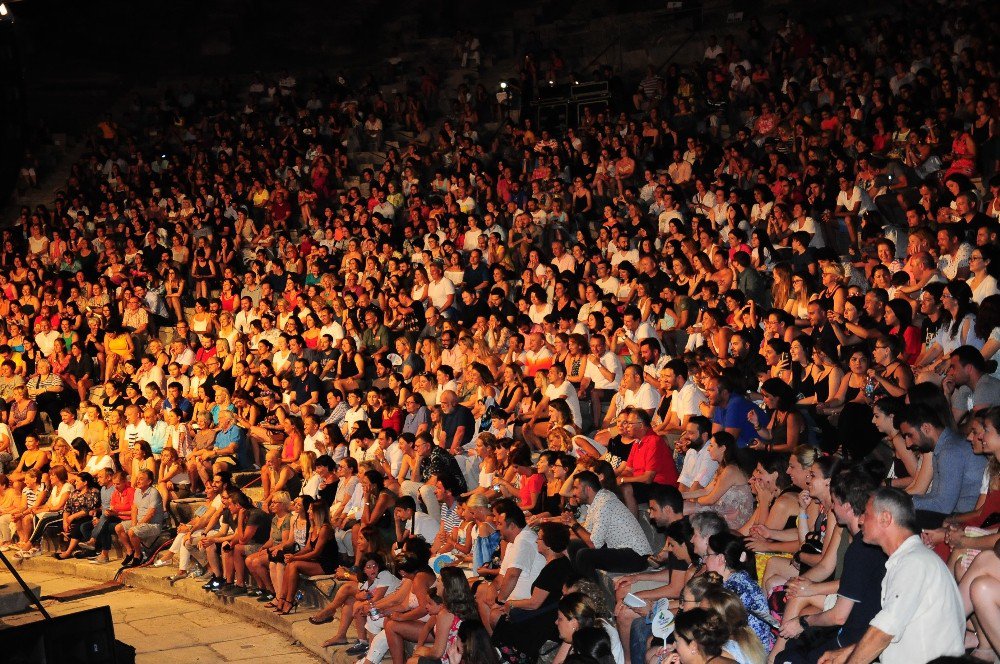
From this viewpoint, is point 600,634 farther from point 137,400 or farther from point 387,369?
point 137,400

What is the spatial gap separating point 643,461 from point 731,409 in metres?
0.81

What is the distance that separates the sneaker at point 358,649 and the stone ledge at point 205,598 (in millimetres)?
43

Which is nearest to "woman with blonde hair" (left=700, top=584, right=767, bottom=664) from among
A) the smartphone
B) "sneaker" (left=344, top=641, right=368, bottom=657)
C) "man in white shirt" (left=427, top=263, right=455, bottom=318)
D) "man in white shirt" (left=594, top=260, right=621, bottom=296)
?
the smartphone

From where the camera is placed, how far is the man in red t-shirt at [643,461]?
9261 mm

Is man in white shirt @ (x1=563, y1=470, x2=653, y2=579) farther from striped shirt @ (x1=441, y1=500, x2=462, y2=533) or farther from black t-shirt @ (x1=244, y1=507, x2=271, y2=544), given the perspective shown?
black t-shirt @ (x1=244, y1=507, x2=271, y2=544)

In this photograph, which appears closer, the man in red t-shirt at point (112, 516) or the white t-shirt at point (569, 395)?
the white t-shirt at point (569, 395)

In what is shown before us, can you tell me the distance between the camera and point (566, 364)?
12109 millimetres

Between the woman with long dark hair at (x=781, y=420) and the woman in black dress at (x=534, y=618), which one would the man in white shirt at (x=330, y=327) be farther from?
the woman in black dress at (x=534, y=618)

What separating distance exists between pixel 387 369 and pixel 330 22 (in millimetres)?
17248

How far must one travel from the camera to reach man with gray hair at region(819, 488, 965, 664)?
16.4ft

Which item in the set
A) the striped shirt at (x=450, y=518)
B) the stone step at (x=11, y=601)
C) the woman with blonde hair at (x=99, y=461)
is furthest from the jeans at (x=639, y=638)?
the woman with blonde hair at (x=99, y=461)

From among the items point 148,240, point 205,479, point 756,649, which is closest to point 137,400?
point 205,479

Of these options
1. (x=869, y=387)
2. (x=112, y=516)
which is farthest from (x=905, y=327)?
(x=112, y=516)

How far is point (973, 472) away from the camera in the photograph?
23.3 ft
